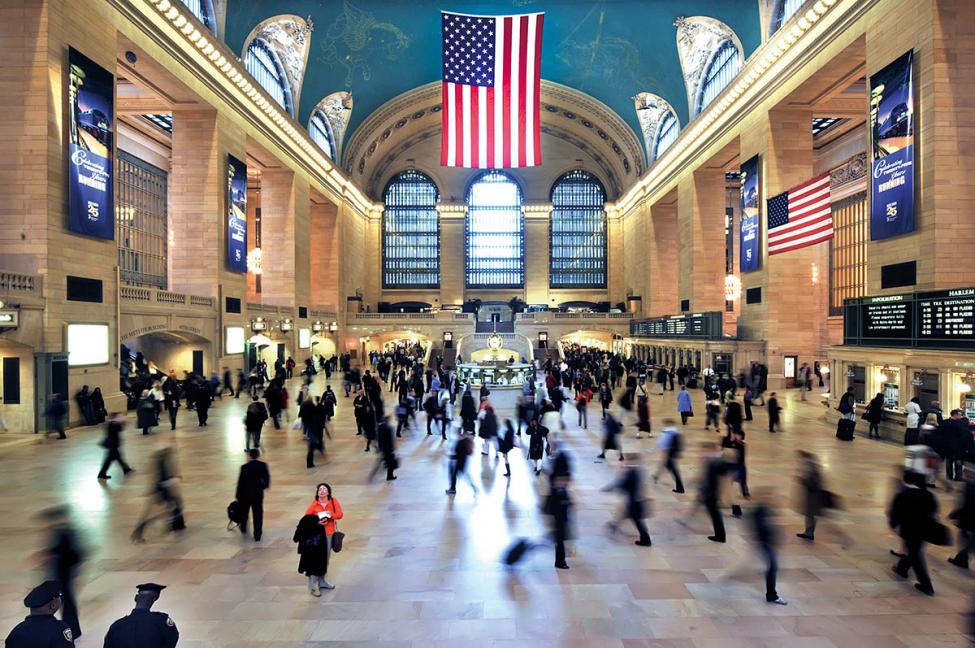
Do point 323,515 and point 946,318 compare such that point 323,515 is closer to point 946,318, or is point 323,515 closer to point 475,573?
point 475,573

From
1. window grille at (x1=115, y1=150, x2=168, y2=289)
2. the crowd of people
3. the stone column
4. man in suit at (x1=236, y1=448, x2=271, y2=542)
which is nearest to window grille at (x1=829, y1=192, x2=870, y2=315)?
the stone column

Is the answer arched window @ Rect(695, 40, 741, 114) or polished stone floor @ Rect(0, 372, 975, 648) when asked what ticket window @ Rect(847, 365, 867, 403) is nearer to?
polished stone floor @ Rect(0, 372, 975, 648)

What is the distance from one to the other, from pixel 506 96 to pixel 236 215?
11600mm

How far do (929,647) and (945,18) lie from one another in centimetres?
1521

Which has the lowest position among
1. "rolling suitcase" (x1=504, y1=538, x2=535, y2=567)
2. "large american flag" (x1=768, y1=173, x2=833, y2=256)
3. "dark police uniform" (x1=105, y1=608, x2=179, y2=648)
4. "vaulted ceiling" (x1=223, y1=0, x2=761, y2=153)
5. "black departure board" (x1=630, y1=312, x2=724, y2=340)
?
"rolling suitcase" (x1=504, y1=538, x2=535, y2=567)

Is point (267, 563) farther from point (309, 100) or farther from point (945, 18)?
point (309, 100)

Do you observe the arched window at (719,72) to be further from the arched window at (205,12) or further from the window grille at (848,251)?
the arched window at (205,12)

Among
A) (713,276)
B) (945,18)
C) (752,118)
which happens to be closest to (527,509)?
(945,18)

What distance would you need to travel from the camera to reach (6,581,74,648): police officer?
2.80 m

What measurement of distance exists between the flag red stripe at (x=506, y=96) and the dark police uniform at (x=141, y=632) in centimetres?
1778

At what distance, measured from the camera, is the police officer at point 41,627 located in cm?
280

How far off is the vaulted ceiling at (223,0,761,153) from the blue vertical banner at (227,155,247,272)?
5040 mm

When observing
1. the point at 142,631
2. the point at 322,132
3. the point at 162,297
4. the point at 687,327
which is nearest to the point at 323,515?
the point at 142,631

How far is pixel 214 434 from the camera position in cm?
1265
